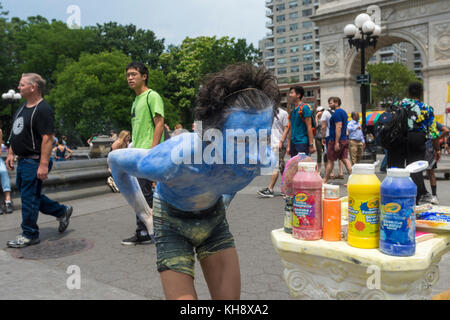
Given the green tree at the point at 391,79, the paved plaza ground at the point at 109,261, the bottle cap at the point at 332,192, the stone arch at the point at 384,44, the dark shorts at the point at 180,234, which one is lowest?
the paved plaza ground at the point at 109,261

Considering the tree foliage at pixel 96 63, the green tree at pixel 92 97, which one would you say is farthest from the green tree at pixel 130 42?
the green tree at pixel 92 97

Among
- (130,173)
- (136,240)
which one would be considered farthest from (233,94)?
(136,240)

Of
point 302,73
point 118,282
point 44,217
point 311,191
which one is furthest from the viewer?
point 302,73

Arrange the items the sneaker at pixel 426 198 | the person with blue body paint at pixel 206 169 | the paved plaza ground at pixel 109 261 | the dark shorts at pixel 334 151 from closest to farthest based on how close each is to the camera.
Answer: the person with blue body paint at pixel 206 169 → the paved plaza ground at pixel 109 261 → the sneaker at pixel 426 198 → the dark shorts at pixel 334 151

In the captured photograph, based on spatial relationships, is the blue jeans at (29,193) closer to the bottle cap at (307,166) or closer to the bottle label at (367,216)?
the bottle cap at (307,166)

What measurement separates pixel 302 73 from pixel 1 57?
78.2 m

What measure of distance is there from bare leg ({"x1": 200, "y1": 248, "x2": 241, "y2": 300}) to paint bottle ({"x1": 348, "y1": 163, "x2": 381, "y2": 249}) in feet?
2.16

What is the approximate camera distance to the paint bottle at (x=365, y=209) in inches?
74.2

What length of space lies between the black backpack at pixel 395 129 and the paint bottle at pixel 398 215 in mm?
4464

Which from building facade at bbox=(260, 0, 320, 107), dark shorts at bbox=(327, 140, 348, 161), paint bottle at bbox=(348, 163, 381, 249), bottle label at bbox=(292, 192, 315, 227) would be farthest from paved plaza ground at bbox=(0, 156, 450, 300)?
building facade at bbox=(260, 0, 320, 107)

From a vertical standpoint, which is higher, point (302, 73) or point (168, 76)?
point (302, 73)

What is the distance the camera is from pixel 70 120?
1478 inches
